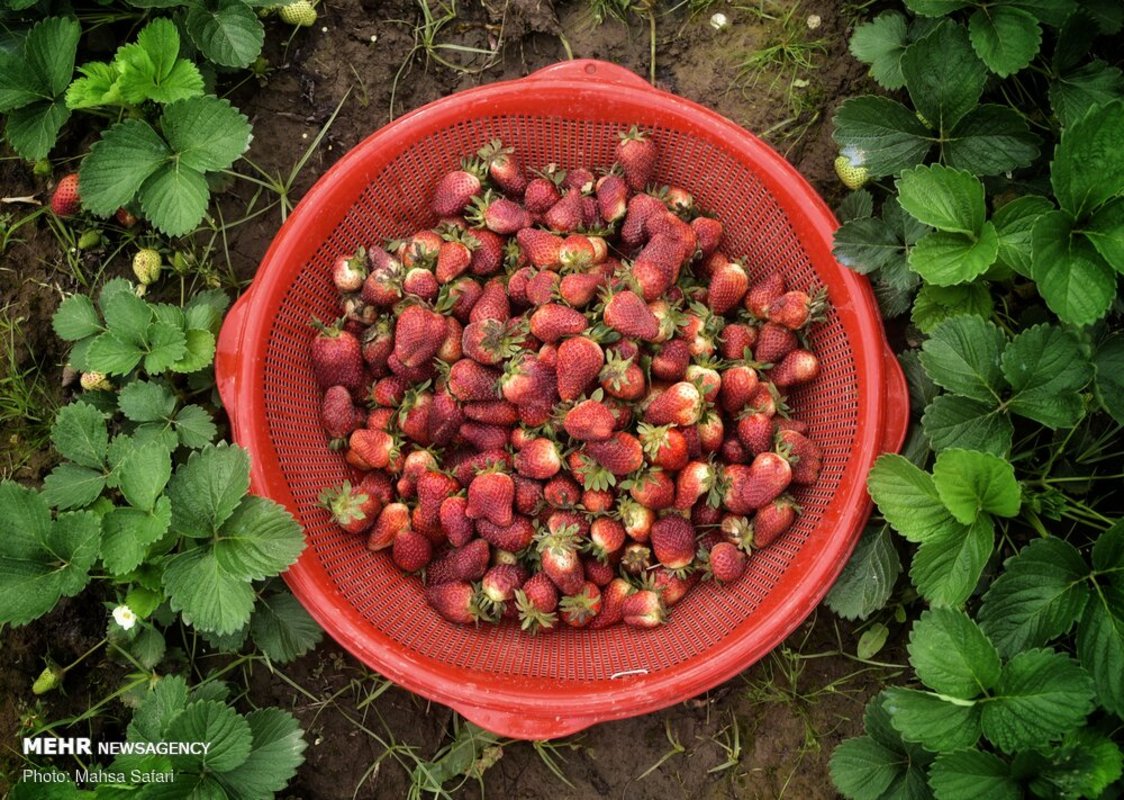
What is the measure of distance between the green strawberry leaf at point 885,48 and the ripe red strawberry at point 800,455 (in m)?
0.75

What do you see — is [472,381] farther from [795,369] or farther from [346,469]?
[795,369]

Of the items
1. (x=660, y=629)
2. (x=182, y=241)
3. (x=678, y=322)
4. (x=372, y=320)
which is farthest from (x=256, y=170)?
(x=660, y=629)

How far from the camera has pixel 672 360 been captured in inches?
69.2

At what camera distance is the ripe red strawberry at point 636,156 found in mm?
1856

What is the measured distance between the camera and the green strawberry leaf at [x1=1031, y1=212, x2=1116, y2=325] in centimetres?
140

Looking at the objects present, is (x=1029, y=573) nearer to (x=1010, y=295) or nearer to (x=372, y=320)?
(x=1010, y=295)

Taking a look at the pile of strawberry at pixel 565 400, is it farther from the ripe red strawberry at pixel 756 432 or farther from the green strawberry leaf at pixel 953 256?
the green strawberry leaf at pixel 953 256

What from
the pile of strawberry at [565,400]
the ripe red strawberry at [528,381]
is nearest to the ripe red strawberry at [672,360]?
the pile of strawberry at [565,400]

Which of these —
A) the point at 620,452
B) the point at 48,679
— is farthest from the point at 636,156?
the point at 48,679

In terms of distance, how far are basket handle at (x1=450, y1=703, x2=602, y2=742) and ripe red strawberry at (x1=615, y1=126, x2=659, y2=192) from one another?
1.07 metres

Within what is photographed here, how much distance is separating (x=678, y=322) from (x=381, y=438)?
25.3 inches

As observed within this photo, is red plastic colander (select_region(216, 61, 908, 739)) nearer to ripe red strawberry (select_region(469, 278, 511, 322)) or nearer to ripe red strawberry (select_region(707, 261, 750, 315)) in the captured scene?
ripe red strawberry (select_region(707, 261, 750, 315))

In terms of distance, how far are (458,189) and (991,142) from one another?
1047mm

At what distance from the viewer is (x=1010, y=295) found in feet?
6.17
